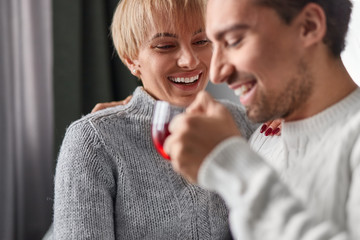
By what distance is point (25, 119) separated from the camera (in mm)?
3209

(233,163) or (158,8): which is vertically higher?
(158,8)

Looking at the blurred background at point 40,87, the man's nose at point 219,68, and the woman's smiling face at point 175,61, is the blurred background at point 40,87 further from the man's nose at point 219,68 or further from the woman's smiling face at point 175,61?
the man's nose at point 219,68

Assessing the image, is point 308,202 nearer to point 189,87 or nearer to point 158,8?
point 189,87

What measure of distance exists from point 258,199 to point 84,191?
0.78 m

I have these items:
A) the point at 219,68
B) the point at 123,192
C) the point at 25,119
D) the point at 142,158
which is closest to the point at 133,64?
the point at 142,158

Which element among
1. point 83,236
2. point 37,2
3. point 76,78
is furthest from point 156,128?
point 37,2

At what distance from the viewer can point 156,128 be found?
3.84ft

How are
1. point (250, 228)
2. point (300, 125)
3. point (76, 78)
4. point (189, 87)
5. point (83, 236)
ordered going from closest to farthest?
point (250, 228), point (300, 125), point (83, 236), point (189, 87), point (76, 78)

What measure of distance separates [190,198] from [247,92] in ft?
2.02

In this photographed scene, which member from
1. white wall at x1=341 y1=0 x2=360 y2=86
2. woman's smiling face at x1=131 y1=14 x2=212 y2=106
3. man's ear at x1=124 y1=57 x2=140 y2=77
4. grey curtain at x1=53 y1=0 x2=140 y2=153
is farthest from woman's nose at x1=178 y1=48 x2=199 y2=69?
grey curtain at x1=53 y1=0 x2=140 y2=153

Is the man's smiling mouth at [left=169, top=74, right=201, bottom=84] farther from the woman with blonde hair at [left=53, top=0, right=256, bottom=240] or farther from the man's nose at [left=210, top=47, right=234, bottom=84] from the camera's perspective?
the man's nose at [left=210, top=47, right=234, bottom=84]

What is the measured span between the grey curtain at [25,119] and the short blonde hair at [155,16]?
1.54 m

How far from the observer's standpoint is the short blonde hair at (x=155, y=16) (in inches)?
66.8

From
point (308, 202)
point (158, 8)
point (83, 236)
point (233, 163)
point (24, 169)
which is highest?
point (158, 8)
